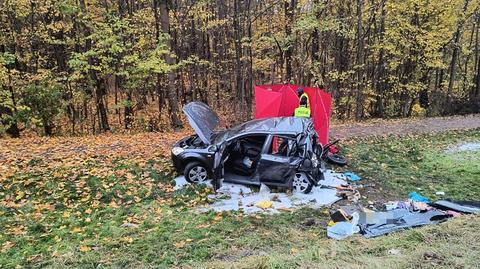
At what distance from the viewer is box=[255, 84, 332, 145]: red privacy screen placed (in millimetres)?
11156

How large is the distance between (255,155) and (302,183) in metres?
1.46

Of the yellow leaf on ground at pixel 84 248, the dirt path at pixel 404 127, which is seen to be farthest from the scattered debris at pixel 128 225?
the dirt path at pixel 404 127

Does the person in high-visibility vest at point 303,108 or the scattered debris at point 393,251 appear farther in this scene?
the person in high-visibility vest at point 303,108

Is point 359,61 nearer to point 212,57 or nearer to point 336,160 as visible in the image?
point 212,57

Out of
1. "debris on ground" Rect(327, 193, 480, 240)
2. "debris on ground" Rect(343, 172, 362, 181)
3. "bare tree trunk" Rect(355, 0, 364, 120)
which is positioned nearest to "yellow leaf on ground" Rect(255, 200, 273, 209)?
"debris on ground" Rect(327, 193, 480, 240)

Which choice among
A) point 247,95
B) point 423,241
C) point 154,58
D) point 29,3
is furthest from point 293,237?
point 247,95

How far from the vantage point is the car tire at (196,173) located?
8.74 metres

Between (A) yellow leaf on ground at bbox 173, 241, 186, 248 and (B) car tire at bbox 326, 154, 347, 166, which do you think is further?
(B) car tire at bbox 326, 154, 347, 166

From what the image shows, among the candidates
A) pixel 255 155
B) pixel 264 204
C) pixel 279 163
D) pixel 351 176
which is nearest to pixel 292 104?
pixel 255 155

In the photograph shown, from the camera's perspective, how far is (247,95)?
946 inches

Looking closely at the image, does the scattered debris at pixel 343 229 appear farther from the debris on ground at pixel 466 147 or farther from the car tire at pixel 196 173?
the debris on ground at pixel 466 147

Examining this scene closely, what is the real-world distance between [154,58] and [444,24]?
15.8 meters

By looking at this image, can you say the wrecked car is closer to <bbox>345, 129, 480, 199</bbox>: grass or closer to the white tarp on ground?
the white tarp on ground

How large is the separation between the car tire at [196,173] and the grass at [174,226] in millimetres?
385
